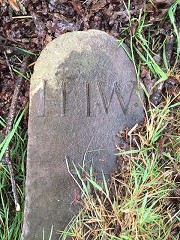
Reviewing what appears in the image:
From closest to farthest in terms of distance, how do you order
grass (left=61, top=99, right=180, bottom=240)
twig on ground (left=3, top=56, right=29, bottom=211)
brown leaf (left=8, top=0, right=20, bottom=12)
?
grass (left=61, top=99, right=180, bottom=240), twig on ground (left=3, top=56, right=29, bottom=211), brown leaf (left=8, top=0, right=20, bottom=12)

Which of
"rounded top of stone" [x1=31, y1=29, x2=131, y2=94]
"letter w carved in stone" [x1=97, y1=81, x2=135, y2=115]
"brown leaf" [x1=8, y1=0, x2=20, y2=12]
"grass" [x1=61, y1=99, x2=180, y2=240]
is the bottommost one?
"grass" [x1=61, y1=99, x2=180, y2=240]

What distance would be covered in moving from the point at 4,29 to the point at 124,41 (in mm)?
782

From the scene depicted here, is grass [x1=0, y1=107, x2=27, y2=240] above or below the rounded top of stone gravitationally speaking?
below

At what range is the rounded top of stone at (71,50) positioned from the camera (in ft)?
7.48

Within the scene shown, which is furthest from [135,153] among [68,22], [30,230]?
[68,22]

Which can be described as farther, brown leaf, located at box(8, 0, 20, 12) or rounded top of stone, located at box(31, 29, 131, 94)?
brown leaf, located at box(8, 0, 20, 12)

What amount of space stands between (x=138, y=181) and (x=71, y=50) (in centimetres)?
88

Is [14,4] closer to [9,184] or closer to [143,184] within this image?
[9,184]

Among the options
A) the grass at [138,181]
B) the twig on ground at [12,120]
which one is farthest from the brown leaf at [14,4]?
the grass at [138,181]

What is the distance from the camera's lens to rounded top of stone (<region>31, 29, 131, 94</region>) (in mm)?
2281

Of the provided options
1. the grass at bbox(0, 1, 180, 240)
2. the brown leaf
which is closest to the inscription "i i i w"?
the grass at bbox(0, 1, 180, 240)

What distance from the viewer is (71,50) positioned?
2307 millimetres

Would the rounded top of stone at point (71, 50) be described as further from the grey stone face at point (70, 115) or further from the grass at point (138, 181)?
the grass at point (138, 181)

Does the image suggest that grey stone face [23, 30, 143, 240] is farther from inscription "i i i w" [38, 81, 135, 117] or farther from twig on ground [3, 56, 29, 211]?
twig on ground [3, 56, 29, 211]
